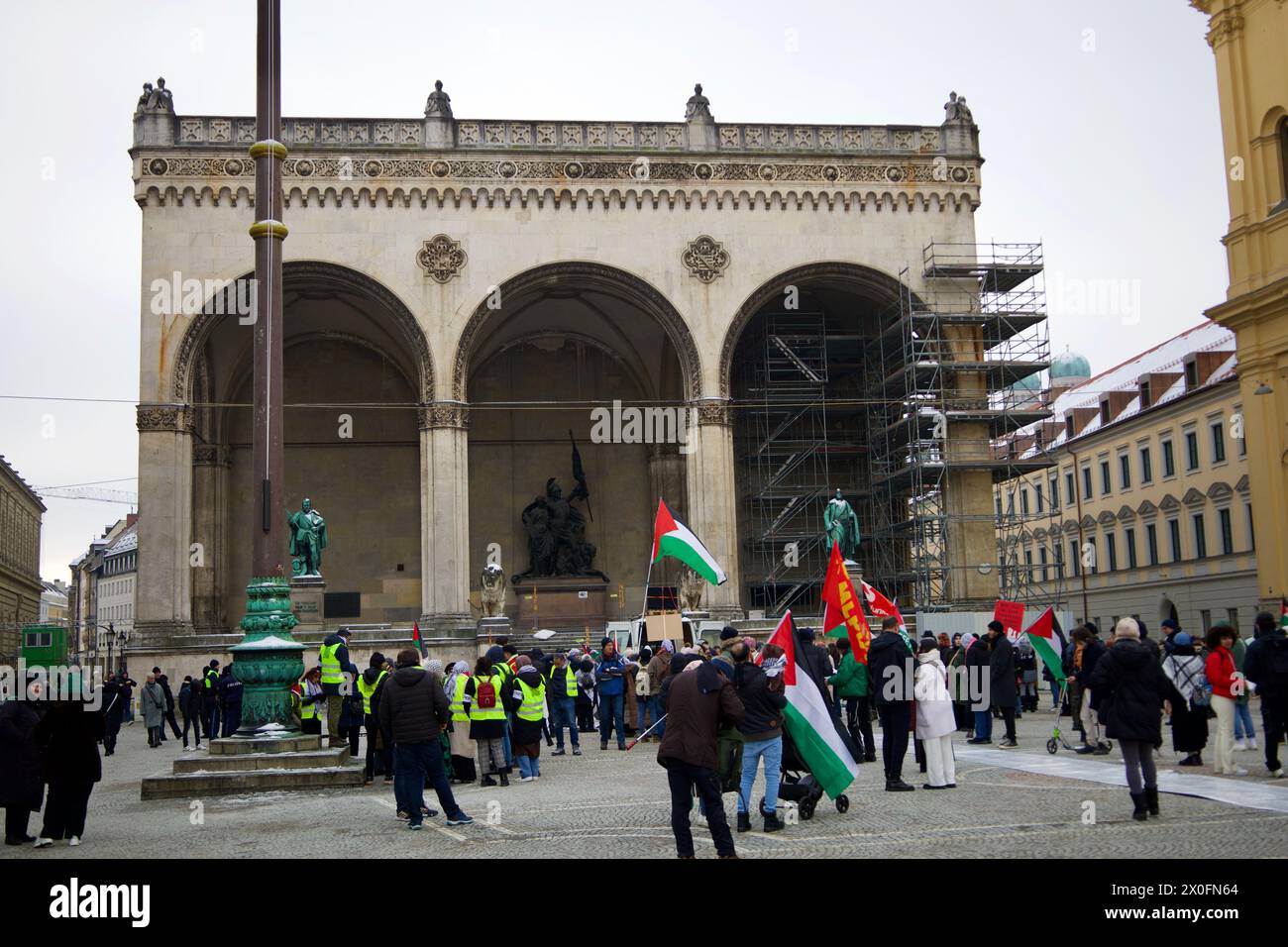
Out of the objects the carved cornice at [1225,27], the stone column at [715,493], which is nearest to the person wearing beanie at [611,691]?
the stone column at [715,493]

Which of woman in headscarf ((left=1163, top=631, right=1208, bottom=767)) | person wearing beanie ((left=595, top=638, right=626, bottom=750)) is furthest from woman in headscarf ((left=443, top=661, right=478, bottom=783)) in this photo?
woman in headscarf ((left=1163, top=631, right=1208, bottom=767))

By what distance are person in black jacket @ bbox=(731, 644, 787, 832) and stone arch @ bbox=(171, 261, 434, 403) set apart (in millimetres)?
25870

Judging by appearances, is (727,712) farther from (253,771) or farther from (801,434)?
(801,434)

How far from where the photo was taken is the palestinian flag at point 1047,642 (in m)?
18.8

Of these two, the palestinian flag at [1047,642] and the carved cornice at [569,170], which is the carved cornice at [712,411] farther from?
the palestinian flag at [1047,642]

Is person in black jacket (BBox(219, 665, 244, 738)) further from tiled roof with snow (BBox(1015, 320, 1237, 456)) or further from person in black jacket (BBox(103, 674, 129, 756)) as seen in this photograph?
tiled roof with snow (BBox(1015, 320, 1237, 456))

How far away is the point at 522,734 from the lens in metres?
16.2

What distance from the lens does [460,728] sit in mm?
15461

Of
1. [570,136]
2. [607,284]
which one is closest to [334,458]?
[607,284]

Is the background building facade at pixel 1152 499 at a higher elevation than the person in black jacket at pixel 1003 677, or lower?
higher

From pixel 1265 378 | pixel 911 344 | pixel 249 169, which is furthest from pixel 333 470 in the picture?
pixel 1265 378

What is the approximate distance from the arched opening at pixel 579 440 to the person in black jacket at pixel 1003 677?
22777 mm
